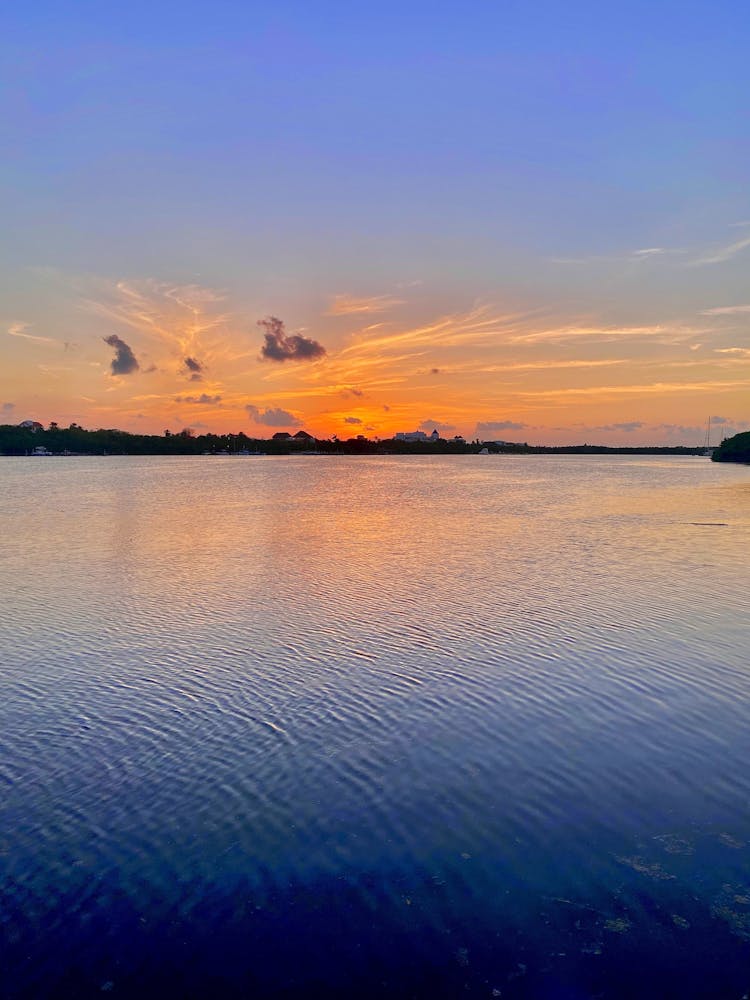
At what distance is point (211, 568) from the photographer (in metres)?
31.7

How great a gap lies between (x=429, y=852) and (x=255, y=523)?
4202 centimetres

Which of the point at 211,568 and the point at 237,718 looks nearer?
the point at 237,718

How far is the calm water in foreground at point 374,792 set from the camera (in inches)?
303

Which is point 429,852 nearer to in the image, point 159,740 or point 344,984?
point 344,984

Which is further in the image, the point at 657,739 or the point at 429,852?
the point at 657,739

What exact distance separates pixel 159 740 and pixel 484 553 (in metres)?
25.6

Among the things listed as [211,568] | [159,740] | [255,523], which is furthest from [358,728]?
[255,523]

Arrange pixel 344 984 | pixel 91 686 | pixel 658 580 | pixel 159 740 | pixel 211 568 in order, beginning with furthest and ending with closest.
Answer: pixel 211 568 → pixel 658 580 → pixel 91 686 → pixel 159 740 → pixel 344 984

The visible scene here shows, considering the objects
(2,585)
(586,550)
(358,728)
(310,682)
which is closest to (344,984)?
(358,728)

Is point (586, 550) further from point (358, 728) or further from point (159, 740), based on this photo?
point (159, 740)

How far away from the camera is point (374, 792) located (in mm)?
11180

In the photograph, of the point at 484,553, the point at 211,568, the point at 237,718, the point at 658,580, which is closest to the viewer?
the point at 237,718

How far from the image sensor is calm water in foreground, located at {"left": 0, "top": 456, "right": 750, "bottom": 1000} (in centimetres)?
769

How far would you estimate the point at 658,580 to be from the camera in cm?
2903
